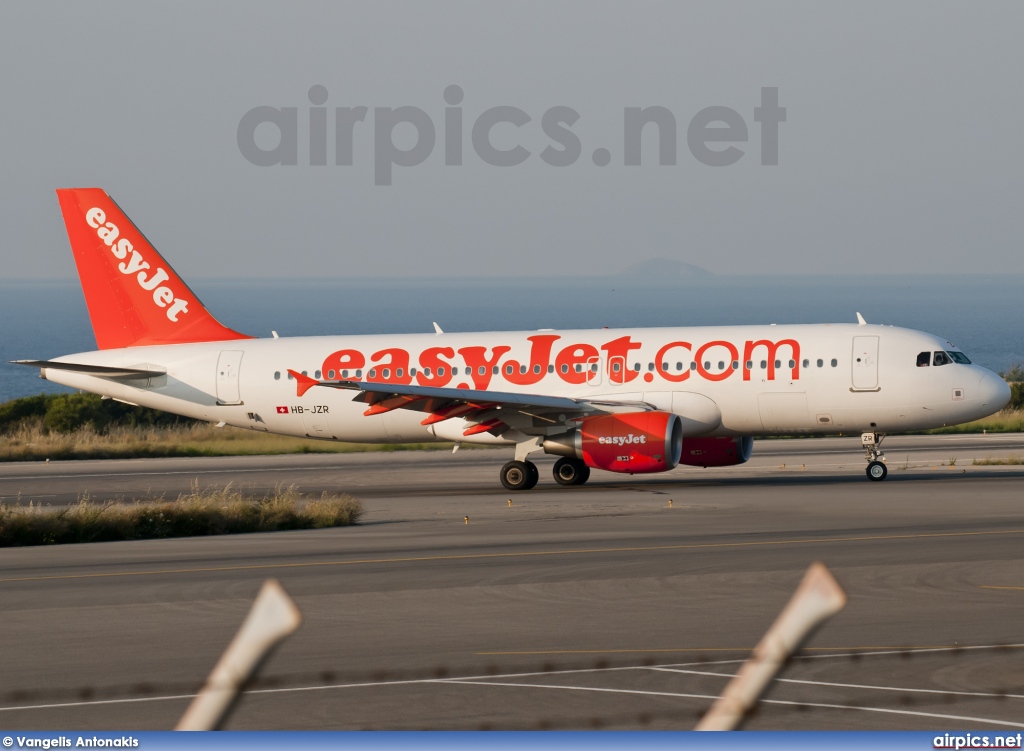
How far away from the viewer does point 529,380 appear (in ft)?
114

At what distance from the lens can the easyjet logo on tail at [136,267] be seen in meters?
38.6

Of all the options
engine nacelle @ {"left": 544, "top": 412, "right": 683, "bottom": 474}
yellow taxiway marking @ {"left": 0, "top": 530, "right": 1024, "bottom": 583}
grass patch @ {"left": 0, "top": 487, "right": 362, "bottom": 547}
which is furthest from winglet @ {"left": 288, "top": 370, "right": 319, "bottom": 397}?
yellow taxiway marking @ {"left": 0, "top": 530, "right": 1024, "bottom": 583}

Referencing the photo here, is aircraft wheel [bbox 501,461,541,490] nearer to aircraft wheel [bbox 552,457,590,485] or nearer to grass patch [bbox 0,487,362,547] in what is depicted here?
aircraft wheel [bbox 552,457,590,485]

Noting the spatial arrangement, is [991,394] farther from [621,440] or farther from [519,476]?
[519,476]

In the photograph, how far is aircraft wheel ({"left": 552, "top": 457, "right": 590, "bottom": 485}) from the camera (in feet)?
115

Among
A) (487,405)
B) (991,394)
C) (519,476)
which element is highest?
(991,394)

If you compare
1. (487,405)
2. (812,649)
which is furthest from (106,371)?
(812,649)

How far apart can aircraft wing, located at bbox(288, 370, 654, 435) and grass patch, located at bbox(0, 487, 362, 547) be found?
537 cm

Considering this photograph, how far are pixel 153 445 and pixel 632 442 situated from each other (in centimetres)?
2726

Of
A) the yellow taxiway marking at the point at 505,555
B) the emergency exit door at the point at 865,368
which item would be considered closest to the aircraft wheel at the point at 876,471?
the emergency exit door at the point at 865,368

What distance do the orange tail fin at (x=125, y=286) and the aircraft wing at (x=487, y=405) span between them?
5.99 m

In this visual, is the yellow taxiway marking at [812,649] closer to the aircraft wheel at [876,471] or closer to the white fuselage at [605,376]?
the white fuselage at [605,376]

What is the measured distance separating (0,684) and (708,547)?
38.7ft

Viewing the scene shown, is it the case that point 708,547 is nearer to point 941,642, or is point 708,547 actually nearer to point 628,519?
point 628,519
